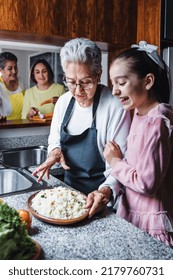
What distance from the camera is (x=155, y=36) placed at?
2203mm

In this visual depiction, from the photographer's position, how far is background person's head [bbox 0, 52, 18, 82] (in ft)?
6.78

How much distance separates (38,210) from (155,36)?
1.75 meters

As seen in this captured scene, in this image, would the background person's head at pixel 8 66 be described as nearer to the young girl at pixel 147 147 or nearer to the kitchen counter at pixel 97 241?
the young girl at pixel 147 147

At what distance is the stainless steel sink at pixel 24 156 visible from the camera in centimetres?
201

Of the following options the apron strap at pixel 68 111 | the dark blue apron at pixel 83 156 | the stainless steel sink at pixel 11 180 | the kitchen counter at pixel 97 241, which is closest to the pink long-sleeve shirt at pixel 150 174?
the kitchen counter at pixel 97 241

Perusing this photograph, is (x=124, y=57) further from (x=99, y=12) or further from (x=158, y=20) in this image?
(x=158, y=20)

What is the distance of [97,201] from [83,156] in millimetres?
473

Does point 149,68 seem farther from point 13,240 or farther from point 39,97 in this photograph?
point 39,97

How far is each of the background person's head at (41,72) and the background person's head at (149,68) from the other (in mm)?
1202

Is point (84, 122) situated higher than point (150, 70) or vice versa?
point (150, 70)

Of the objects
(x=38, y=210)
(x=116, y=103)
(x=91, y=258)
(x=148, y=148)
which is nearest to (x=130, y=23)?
(x=116, y=103)

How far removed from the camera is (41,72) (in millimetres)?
2223

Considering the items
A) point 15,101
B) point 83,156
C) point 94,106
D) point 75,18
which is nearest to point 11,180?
point 83,156

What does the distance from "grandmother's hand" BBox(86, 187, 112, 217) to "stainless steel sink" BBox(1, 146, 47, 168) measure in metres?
1.07
